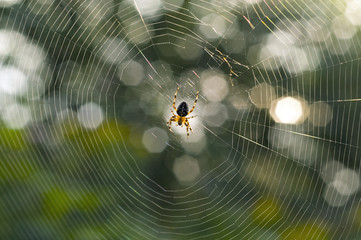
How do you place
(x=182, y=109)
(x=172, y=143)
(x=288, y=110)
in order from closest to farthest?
1. (x=182, y=109)
2. (x=172, y=143)
3. (x=288, y=110)

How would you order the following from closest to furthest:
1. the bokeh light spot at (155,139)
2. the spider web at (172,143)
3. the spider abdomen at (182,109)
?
1. the spider web at (172,143)
2. the spider abdomen at (182,109)
3. the bokeh light spot at (155,139)

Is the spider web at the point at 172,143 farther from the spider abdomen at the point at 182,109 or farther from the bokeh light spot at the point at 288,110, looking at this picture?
the spider abdomen at the point at 182,109

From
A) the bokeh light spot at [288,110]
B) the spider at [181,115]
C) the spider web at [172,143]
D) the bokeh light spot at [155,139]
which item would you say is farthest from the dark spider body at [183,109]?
the bokeh light spot at [288,110]

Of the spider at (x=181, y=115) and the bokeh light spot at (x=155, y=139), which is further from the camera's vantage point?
the bokeh light spot at (x=155, y=139)

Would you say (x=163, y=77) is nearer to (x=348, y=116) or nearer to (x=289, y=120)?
(x=289, y=120)

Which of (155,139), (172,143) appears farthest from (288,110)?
(155,139)

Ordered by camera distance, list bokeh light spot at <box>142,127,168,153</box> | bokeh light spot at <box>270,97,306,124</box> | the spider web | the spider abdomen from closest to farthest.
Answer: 1. the spider web
2. the spider abdomen
3. bokeh light spot at <box>142,127,168,153</box>
4. bokeh light spot at <box>270,97,306,124</box>

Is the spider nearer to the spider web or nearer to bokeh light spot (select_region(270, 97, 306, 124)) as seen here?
the spider web

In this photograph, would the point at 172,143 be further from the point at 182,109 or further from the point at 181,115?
the point at 182,109

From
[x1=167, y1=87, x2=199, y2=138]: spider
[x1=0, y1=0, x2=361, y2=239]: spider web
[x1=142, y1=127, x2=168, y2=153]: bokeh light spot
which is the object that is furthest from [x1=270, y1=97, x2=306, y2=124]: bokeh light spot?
[x1=142, y1=127, x2=168, y2=153]: bokeh light spot
